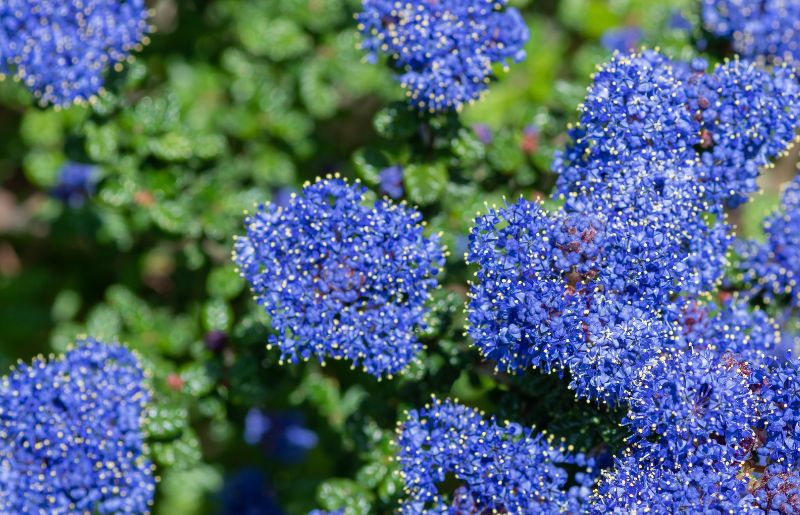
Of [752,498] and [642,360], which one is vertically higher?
[642,360]

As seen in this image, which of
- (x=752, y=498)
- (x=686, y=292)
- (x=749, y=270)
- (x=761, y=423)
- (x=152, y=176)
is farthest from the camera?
(x=152, y=176)

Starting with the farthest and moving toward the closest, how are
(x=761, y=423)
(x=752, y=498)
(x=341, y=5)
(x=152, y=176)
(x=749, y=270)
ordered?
(x=341, y=5), (x=152, y=176), (x=749, y=270), (x=761, y=423), (x=752, y=498)

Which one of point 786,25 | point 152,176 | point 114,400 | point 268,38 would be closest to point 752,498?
point 786,25

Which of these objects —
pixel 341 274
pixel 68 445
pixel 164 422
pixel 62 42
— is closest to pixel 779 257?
pixel 341 274

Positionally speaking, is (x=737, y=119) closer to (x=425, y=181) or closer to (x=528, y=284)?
(x=528, y=284)

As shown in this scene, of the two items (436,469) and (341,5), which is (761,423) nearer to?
(436,469)

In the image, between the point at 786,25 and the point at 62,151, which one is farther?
the point at 62,151

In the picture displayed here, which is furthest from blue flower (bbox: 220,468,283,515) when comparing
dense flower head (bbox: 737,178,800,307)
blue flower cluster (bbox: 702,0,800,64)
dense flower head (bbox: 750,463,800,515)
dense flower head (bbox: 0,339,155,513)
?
blue flower cluster (bbox: 702,0,800,64)
